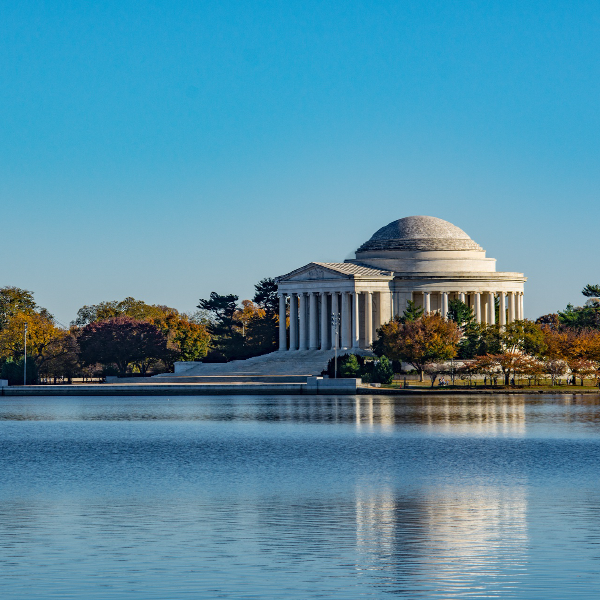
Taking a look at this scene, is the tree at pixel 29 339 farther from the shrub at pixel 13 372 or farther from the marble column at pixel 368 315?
the marble column at pixel 368 315

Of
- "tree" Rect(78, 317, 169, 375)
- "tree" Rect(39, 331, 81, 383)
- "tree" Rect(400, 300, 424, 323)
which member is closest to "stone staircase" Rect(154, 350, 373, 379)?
"tree" Rect(400, 300, 424, 323)

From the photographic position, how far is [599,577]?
2347cm

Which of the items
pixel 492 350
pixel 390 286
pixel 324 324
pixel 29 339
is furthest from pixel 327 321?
pixel 29 339

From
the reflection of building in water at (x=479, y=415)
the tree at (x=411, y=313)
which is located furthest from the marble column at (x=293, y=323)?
the reflection of building in water at (x=479, y=415)

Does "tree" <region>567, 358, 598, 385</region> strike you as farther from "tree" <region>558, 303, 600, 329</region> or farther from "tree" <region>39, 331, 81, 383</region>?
"tree" <region>39, 331, 81, 383</region>

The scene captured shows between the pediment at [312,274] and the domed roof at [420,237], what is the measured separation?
11.2 m

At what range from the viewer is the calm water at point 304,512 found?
2342 cm

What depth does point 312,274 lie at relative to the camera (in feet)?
513

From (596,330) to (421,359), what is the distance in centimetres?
2749

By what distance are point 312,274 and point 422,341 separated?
31.2 m

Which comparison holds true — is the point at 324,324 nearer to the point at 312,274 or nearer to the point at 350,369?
the point at 312,274

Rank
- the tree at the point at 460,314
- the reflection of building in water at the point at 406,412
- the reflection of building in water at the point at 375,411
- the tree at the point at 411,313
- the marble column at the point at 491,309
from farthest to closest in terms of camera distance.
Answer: the marble column at the point at 491,309 → the tree at the point at 460,314 → the tree at the point at 411,313 → the reflection of building in water at the point at 375,411 → the reflection of building in water at the point at 406,412

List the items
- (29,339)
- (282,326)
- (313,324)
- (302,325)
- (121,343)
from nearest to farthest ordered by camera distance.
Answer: (313,324), (282,326), (302,325), (121,343), (29,339)

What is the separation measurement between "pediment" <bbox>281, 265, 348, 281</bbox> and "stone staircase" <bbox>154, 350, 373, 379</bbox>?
915 cm
